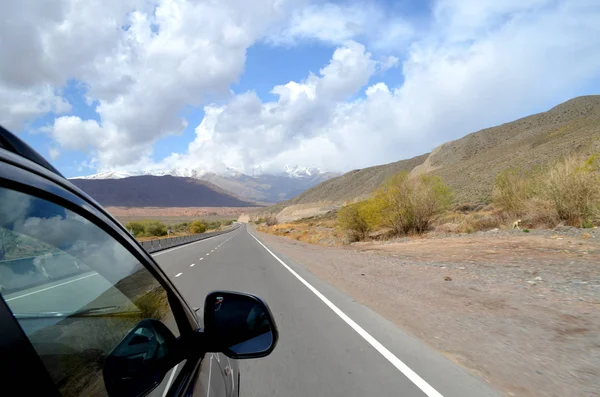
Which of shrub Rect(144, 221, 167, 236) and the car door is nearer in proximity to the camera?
the car door

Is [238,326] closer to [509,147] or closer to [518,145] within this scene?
[518,145]

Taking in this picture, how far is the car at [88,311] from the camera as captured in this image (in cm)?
129

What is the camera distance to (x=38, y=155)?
154 cm

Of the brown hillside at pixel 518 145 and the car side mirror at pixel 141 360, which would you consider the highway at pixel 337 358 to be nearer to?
the car side mirror at pixel 141 360

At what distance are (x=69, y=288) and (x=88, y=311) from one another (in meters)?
0.14

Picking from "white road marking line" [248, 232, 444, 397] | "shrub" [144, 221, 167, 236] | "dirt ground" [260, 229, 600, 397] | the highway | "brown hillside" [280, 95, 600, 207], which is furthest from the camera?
"brown hillside" [280, 95, 600, 207]

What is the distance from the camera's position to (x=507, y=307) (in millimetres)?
8570

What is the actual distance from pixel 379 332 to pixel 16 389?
6.57 m

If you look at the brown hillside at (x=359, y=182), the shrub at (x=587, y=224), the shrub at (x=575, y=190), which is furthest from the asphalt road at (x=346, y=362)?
the brown hillside at (x=359, y=182)

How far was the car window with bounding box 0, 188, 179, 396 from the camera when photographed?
4.60 feet

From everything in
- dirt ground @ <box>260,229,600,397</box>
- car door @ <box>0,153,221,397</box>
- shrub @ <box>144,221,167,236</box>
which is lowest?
dirt ground @ <box>260,229,600,397</box>

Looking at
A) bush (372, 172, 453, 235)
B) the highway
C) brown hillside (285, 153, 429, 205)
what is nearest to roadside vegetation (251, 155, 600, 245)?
bush (372, 172, 453, 235)

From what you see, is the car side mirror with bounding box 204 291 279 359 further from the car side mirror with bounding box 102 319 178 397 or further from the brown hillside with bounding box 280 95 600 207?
the brown hillside with bounding box 280 95 600 207

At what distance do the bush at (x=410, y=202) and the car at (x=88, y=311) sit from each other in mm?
36155
